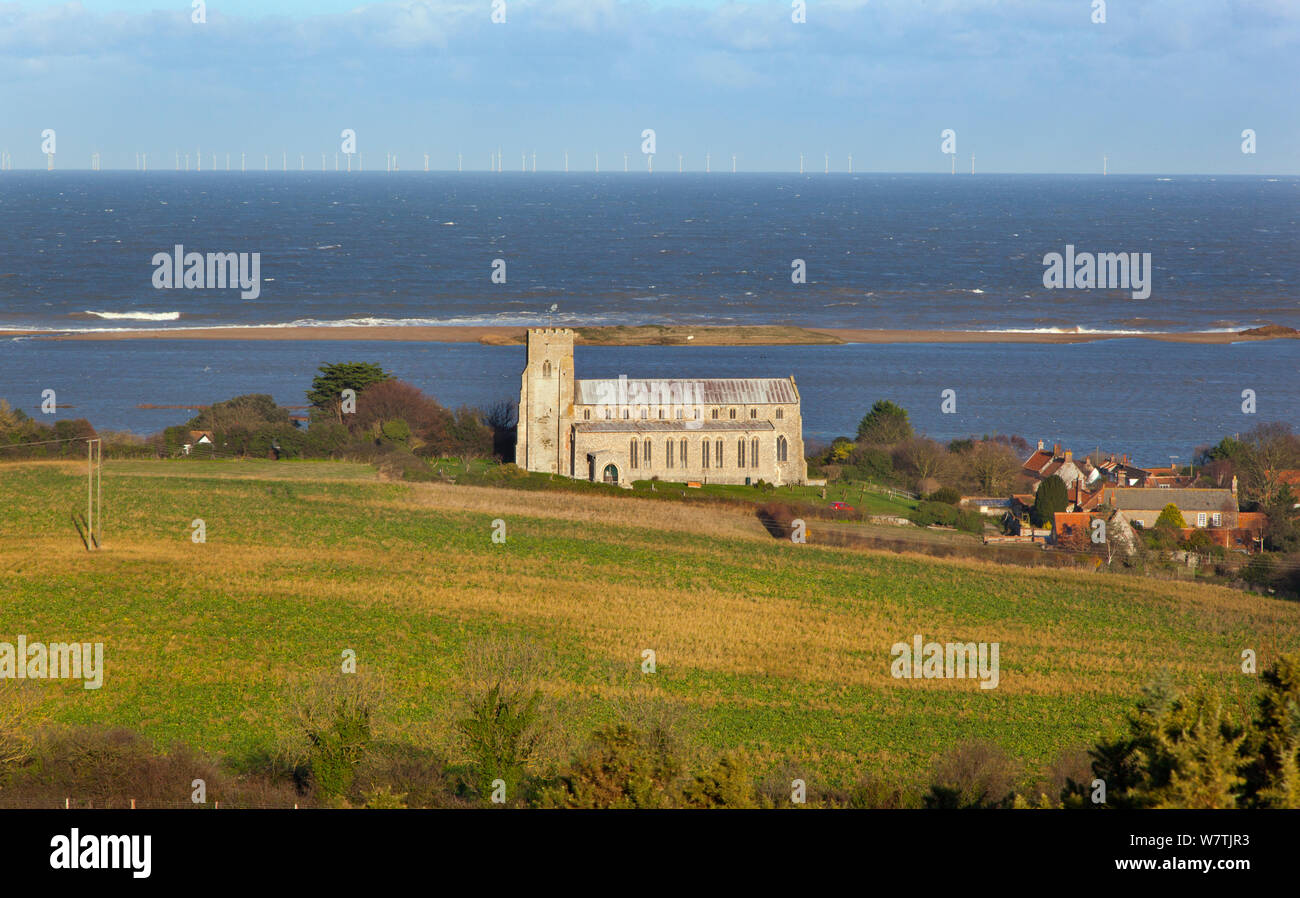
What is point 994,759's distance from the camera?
24.2m

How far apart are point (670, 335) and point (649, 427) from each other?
50551 mm

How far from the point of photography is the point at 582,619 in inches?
1471

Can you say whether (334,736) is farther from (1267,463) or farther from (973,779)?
(1267,463)

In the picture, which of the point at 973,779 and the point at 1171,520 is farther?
the point at 1171,520

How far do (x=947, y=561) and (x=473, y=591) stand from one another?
16.9 m

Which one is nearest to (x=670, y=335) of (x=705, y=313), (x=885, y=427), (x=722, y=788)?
(x=705, y=313)

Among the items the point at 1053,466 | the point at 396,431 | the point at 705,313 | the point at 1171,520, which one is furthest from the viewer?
the point at 705,313

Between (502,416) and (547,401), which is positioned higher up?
(547,401)

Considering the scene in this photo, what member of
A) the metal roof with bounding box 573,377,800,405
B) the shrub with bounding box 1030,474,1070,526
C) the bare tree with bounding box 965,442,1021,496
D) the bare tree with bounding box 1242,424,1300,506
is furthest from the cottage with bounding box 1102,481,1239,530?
the metal roof with bounding box 573,377,800,405

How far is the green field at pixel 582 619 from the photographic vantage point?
2864 cm

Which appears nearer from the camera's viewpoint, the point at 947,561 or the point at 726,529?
the point at 947,561

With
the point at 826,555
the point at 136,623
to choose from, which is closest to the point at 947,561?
the point at 826,555

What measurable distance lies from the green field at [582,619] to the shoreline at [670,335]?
52127 mm
